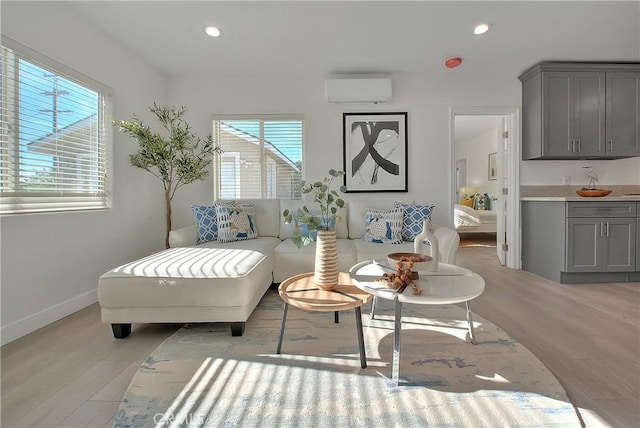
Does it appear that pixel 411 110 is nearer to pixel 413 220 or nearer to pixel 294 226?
pixel 413 220

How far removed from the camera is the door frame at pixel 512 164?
337 cm

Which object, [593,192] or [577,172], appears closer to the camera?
[593,192]

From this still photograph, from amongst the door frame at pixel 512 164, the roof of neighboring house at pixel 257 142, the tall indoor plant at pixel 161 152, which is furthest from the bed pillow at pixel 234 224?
the door frame at pixel 512 164

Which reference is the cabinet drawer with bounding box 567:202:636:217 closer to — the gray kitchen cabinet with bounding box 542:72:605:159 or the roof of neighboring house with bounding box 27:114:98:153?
the gray kitchen cabinet with bounding box 542:72:605:159

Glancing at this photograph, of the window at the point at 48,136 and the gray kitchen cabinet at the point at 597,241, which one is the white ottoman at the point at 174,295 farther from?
the gray kitchen cabinet at the point at 597,241

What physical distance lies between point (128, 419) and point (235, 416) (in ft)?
1.40

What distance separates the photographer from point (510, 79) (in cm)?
336

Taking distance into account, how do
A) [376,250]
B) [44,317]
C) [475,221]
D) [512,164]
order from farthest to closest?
[475,221] < [512,164] < [376,250] < [44,317]

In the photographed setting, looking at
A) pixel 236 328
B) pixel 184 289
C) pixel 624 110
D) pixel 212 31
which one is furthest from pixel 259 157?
pixel 624 110

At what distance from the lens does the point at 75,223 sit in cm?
223

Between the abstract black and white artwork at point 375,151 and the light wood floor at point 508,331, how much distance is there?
168cm

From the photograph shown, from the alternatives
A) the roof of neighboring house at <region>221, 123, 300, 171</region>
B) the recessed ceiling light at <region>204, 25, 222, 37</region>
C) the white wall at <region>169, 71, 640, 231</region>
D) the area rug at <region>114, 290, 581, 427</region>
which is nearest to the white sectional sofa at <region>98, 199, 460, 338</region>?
the area rug at <region>114, 290, 581, 427</region>

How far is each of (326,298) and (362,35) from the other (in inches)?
97.9

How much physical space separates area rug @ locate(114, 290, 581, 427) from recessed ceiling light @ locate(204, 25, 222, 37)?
2548mm
